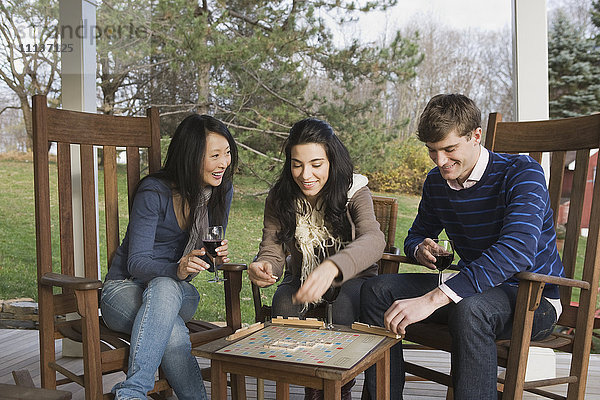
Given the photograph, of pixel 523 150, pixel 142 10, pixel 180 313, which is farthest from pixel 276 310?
pixel 142 10

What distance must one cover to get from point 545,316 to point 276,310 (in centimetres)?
90

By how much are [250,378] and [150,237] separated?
0.98m

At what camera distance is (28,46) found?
241 inches

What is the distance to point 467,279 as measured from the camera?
71.4 inches

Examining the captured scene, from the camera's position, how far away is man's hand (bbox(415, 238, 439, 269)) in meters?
2.04

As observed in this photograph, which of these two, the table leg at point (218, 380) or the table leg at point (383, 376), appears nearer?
the table leg at point (218, 380)

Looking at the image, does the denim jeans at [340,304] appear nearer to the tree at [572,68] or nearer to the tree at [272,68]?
the tree at [272,68]

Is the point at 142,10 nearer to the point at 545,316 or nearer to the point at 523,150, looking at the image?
the point at 523,150

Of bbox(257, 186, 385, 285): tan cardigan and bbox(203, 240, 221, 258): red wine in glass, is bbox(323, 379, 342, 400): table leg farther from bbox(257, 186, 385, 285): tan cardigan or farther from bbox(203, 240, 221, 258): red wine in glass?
bbox(203, 240, 221, 258): red wine in glass

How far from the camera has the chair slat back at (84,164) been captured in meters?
2.22

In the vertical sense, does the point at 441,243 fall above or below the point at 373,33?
below

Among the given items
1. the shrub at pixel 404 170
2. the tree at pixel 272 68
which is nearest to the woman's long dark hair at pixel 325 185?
the tree at pixel 272 68

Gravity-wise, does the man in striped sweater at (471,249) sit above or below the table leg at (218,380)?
above

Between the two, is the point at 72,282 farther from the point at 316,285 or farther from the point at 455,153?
the point at 455,153
